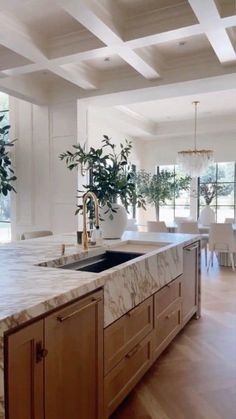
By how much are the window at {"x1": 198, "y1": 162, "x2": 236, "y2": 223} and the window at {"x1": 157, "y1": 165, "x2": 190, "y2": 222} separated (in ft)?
1.26

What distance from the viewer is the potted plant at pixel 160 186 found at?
30.3 feet

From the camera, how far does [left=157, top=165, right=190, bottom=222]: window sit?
32.0 feet

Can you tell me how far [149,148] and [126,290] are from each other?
8464 mm

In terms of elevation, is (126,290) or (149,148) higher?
(149,148)

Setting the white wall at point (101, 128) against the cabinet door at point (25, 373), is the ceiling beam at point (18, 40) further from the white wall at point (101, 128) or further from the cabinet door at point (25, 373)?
the cabinet door at point (25, 373)

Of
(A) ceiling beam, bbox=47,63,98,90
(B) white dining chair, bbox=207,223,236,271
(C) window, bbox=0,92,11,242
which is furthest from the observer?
(C) window, bbox=0,92,11,242

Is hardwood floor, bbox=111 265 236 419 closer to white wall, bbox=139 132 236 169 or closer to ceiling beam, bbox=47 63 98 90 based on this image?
ceiling beam, bbox=47 63 98 90

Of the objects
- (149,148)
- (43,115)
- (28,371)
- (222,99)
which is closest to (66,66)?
(43,115)

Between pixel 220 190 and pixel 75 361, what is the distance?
27.7 feet

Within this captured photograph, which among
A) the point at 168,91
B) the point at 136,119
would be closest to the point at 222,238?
the point at 168,91

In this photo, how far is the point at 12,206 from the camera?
6.43 m

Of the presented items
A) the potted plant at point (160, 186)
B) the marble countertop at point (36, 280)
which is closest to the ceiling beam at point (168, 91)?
the marble countertop at point (36, 280)

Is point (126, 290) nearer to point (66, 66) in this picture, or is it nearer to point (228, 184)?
point (66, 66)

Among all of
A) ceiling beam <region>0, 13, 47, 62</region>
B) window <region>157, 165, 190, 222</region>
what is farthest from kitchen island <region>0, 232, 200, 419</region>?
window <region>157, 165, 190, 222</region>
